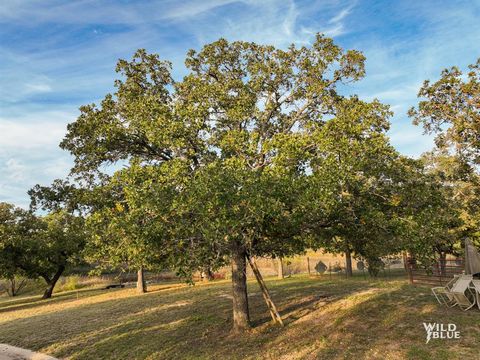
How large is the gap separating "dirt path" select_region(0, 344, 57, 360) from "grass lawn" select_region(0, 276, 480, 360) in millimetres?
430

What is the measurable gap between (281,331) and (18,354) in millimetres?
10343

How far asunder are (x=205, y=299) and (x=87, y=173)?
10796mm

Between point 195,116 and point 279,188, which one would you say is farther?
point 195,116

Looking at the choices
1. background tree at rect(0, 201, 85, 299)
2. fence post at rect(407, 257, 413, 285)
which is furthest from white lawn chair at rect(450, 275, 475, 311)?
background tree at rect(0, 201, 85, 299)

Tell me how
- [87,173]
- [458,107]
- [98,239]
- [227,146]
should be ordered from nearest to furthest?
[98,239]
[227,146]
[87,173]
[458,107]

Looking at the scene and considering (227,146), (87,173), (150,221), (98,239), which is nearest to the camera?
(150,221)

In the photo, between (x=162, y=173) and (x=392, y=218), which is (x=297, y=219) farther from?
(x=162, y=173)

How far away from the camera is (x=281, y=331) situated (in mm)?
13094

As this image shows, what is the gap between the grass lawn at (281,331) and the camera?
417 inches

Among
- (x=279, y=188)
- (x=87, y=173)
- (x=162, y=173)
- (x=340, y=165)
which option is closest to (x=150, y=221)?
(x=162, y=173)

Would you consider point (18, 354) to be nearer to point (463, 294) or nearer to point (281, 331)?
point (281, 331)

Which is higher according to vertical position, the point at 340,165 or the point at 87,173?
the point at 87,173

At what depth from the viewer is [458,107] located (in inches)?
865

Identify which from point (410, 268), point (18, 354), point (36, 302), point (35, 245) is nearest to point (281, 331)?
point (18, 354)
